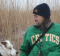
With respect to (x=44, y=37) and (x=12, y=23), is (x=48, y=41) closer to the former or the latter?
(x=44, y=37)

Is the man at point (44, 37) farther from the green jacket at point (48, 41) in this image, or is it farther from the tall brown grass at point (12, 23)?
the tall brown grass at point (12, 23)

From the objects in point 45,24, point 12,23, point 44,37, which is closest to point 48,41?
point 44,37

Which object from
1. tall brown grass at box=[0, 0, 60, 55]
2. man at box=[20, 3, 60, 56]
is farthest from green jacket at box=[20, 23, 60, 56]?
tall brown grass at box=[0, 0, 60, 55]

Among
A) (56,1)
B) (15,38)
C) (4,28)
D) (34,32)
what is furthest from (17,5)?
(34,32)

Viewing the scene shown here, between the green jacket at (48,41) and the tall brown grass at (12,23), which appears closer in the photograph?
the green jacket at (48,41)

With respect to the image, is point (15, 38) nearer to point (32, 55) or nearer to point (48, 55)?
point (32, 55)

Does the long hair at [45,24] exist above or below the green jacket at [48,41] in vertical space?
above

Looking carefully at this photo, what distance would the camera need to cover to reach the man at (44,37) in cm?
75

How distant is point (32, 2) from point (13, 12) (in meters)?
0.46

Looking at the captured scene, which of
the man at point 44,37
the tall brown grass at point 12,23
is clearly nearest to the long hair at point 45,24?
the man at point 44,37

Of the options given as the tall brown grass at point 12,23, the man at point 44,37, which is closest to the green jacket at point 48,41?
the man at point 44,37

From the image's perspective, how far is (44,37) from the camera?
778 mm

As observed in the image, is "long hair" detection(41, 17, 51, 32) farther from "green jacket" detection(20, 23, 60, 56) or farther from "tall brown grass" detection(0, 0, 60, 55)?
"tall brown grass" detection(0, 0, 60, 55)

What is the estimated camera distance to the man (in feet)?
2.45
